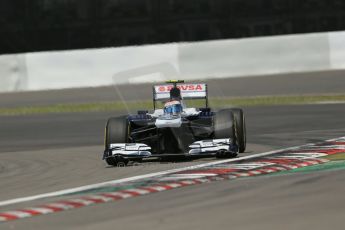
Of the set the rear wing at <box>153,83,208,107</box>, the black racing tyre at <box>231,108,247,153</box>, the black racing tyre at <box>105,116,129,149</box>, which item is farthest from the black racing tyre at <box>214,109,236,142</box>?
the rear wing at <box>153,83,208,107</box>

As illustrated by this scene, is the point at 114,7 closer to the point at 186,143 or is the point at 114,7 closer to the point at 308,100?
the point at 308,100

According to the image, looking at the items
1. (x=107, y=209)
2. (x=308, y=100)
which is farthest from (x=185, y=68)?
(x=107, y=209)

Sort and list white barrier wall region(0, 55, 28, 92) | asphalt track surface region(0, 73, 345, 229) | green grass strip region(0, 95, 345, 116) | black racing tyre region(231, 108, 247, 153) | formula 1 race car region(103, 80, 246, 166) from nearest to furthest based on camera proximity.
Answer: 1. asphalt track surface region(0, 73, 345, 229)
2. formula 1 race car region(103, 80, 246, 166)
3. black racing tyre region(231, 108, 247, 153)
4. green grass strip region(0, 95, 345, 116)
5. white barrier wall region(0, 55, 28, 92)

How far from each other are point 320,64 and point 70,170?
18424 millimetres

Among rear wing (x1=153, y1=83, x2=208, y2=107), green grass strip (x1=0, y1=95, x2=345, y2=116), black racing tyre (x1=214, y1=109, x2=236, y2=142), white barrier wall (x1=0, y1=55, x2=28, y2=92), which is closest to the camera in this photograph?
black racing tyre (x1=214, y1=109, x2=236, y2=142)

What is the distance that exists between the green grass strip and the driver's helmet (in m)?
11.1

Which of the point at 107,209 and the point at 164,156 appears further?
the point at 164,156

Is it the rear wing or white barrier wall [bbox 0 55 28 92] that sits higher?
white barrier wall [bbox 0 55 28 92]

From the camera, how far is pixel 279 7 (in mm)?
33500

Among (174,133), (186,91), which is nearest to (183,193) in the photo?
(174,133)

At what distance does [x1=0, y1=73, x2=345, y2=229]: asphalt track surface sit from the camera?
31.1 feet

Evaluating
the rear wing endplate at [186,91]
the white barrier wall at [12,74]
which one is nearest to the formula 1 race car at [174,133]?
the rear wing endplate at [186,91]

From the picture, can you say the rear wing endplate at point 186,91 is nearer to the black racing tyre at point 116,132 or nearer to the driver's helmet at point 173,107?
the driver's helmet at point 173,107

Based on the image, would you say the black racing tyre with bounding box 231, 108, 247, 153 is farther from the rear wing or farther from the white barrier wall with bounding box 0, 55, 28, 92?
the white barrier wall with bounding box 0, 55, 28, 92
